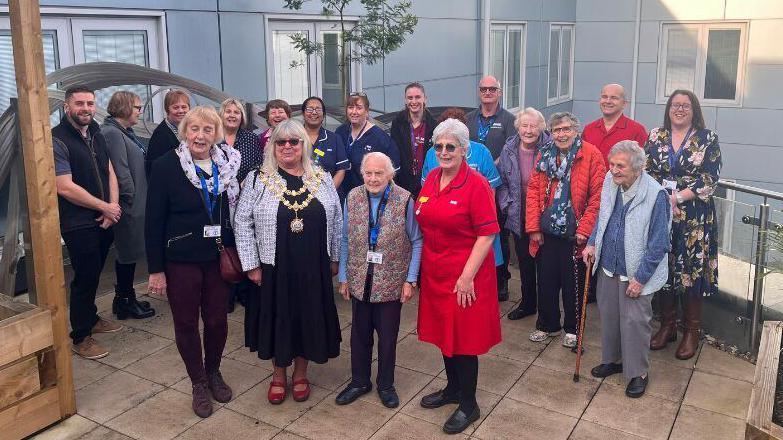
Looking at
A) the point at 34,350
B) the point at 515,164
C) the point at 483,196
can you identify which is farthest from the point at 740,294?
the point at 34,350

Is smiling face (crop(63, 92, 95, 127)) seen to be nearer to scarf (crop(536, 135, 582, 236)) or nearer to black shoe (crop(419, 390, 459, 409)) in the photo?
black shoe (crop(419, 390, 459, 409))

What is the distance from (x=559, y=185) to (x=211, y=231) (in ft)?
7.74

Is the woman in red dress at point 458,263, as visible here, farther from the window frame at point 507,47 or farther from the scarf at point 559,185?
the window frame at point 507,47

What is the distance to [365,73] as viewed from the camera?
9227mm

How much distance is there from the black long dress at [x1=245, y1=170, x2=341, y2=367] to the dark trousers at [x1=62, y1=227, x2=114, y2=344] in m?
1.38

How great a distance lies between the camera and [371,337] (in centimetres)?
424

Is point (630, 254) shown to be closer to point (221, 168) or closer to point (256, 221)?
point (256, 221)

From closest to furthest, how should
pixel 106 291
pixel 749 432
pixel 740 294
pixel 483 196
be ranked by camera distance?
pixel 749 432 < pixel 483 196 < pixel 740 294 < pixel 106 291

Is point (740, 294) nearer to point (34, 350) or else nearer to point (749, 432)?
point (749, 432)

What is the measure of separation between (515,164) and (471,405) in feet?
6.74

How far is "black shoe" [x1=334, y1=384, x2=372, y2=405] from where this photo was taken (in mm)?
4219

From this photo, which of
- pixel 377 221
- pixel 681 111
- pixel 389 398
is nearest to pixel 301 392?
pixel 389 398

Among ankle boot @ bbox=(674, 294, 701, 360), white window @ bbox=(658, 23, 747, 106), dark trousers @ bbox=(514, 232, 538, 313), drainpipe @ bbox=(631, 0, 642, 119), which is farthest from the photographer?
drainpipe @ bbox=(631, 0, 642, 119)

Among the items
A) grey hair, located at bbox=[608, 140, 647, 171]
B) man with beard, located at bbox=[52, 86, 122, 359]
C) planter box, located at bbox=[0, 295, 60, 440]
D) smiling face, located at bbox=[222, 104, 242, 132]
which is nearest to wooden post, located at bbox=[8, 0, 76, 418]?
planter box, located at bbox=[0, 295, 60, 440]
